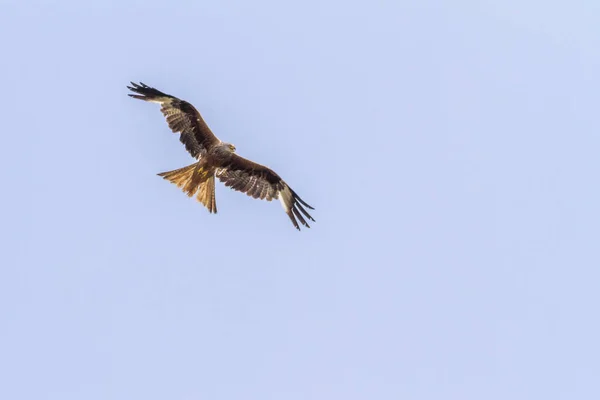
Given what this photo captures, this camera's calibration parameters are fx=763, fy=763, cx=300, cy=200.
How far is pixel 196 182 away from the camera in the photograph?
45.3 ft

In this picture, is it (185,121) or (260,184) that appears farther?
(260,184)

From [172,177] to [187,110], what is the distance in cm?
141

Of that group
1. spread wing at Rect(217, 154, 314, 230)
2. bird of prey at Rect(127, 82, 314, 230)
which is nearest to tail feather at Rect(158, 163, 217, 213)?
bird of prey at Rect(127, 82, 314, 230)

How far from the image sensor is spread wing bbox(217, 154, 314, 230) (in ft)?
48.3

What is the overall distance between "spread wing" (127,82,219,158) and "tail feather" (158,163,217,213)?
0.53 metres

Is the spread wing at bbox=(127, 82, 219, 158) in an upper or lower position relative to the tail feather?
upper

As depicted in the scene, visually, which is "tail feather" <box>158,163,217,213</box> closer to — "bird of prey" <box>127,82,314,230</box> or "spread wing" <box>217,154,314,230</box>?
"bird of prey" <box>127,82,314,230</box>

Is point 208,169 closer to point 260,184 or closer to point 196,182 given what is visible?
point 196,182

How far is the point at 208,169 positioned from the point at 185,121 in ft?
3.31

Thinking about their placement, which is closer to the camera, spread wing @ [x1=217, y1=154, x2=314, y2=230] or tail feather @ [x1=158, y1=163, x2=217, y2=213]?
tail feather @ [x1=158, y1=163, x2=217, y2=213]

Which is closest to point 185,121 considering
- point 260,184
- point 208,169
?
point 208,169

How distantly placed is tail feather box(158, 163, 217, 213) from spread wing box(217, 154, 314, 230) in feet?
2.33

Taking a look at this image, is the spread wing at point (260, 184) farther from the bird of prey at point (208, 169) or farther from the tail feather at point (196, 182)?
the tail feather at point (196, 182)

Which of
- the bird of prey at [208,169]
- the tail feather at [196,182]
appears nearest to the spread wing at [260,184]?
the bird of prey at [208,169]
